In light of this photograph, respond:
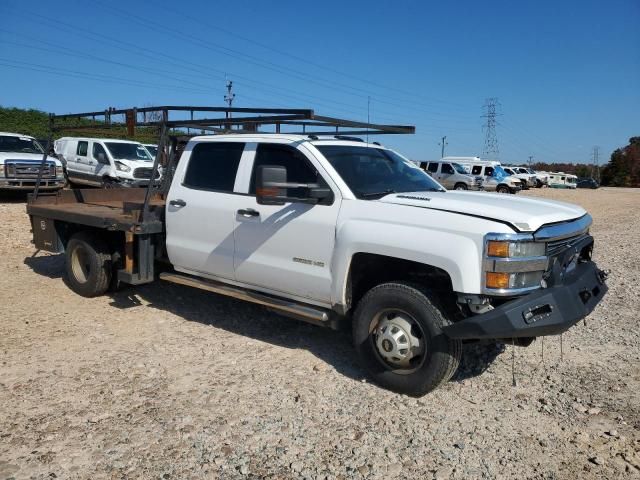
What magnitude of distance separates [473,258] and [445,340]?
2.04 ft

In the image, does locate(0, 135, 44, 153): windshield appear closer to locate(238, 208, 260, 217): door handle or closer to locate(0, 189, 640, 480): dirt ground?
locate(0, 189, 640, 480): dirt ground

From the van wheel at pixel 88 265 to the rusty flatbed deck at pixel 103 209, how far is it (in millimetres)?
295

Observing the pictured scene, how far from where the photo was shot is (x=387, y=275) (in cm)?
430

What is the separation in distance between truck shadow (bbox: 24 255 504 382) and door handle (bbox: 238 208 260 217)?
4.05ft

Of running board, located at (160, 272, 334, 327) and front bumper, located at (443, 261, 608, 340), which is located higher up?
front bumper, located at (443, 261, 608, 340)

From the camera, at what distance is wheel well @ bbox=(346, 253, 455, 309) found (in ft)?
13.0

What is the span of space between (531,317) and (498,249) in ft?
1.63

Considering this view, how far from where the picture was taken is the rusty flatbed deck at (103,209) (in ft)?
18.3

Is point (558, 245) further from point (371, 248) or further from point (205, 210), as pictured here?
point (205, 210)

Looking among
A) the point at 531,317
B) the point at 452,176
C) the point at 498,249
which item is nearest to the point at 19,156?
the point at 498,249

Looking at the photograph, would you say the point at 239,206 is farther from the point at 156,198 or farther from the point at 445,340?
the point at 156,198

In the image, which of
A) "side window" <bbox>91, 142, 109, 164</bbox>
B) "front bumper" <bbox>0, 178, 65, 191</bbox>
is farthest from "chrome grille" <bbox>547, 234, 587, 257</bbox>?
"side window" <bbox>91, 142, 109, 164</bbox>

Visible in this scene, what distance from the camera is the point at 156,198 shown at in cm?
720

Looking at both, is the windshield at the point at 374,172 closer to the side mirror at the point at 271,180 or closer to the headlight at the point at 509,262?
the side mirror at the point at 271,180
